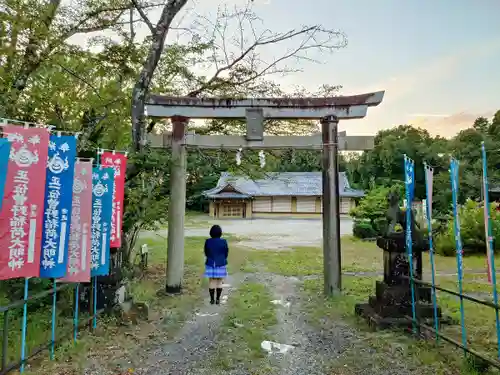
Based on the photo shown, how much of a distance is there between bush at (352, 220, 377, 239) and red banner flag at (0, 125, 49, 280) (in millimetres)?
20525

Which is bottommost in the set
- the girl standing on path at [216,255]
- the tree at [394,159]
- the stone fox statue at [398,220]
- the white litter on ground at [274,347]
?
the white litter on ground at [274,347]

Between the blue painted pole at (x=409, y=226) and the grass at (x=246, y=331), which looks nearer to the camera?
the grass at (x=246, y=331)

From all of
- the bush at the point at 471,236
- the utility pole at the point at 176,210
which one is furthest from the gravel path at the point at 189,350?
the bush at the point at 471,236

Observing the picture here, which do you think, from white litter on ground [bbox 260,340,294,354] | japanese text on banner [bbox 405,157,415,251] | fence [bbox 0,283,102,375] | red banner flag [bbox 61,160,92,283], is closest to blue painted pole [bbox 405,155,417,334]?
japanese text on banner [bbox 405,157,415,251]

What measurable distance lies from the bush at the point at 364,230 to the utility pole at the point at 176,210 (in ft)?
53.2

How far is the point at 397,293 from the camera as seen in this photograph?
5742 millimetres

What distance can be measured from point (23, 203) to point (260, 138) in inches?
216

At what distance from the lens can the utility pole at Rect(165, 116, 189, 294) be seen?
836cm

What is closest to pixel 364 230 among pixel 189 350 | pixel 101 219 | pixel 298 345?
pixel 298 345

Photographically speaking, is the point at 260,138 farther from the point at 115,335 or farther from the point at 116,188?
the point at 115,335

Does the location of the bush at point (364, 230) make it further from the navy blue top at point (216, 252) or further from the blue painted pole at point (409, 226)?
the blue painted pole at point (409, 226)

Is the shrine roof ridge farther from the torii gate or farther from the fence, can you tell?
the fence

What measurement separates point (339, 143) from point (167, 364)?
5.88m

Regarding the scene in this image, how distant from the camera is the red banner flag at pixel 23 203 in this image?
151 inches
